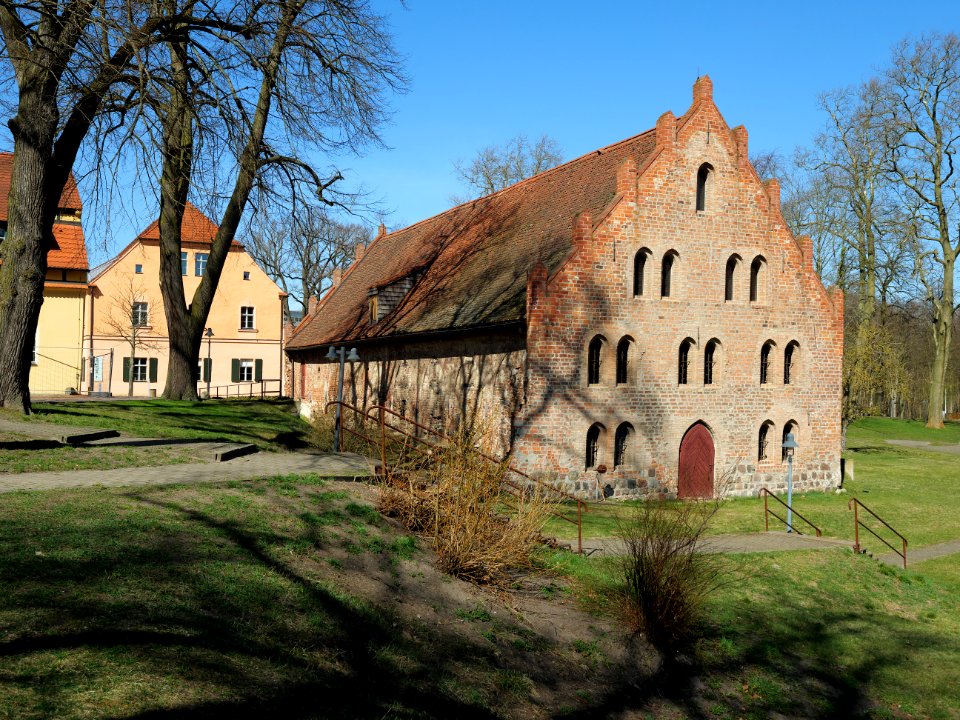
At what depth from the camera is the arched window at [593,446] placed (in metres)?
21.9

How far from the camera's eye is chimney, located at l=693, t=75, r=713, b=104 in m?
23.5

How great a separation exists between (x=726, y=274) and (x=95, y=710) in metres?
20.7

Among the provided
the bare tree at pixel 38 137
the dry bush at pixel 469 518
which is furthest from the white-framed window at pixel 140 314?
the dry bush at pixel 469 518

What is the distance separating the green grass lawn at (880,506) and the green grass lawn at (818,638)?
300cm

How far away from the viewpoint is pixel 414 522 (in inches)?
542

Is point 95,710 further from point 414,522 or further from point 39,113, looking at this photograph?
point 39,113

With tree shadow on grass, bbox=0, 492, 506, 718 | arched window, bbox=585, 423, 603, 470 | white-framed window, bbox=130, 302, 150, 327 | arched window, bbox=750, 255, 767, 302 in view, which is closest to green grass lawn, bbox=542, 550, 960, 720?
tree shadow on grass, bbox=0, 492, 506, 718

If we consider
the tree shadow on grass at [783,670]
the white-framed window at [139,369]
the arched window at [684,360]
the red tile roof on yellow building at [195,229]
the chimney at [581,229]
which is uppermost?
the red tile roof on yellow building at [195,229]

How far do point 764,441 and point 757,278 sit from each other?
4.58 meters

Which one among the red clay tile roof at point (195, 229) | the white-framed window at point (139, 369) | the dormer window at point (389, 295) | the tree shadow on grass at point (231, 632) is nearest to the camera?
the tree shadow on grass at point (231, 632)

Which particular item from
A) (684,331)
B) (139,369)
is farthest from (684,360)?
(139,369)

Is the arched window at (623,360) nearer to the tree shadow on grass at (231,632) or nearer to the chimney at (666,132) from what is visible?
the chimney at (666,132)

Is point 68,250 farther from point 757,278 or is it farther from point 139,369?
point 757,278

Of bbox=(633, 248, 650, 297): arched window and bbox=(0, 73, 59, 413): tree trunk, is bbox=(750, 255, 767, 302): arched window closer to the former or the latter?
bbox=(633, 248, 650, 297): arched window
